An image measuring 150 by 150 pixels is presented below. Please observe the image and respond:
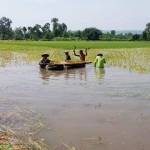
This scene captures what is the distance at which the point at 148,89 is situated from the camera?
1319cm

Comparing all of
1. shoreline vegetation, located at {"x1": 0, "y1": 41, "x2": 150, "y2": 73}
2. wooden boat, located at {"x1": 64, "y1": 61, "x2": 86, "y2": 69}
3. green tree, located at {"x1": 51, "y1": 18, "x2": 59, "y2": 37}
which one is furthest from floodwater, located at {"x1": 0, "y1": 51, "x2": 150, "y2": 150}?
green tree, located at {"x1": 51, "y1": 18, "x2": 59, "y2": 37}

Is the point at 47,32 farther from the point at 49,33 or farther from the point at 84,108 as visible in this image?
the point at 84,108

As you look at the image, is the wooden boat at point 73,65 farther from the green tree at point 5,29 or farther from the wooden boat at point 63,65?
the green tree at point 5,29

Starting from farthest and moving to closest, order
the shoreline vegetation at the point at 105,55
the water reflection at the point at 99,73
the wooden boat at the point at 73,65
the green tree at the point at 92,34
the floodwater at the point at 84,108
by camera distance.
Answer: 1. the green tree at the point at 92,34
2. the shoreline vegetation at the point at 105,55
3. the wooden boat at the point at 73,65
4. the water reflection at the point at 99,73
5. the floodwater at the point at 84,108

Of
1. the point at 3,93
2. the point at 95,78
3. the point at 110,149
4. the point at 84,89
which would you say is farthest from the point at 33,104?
the point at 95,78

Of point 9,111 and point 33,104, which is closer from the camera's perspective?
point 9,111

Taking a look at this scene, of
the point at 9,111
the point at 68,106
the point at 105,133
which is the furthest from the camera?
the point at 68,106

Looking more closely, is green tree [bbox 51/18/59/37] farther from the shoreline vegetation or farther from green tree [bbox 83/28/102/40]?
the shoreline vegetation

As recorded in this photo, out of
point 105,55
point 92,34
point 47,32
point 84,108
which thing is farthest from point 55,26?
point 84,108

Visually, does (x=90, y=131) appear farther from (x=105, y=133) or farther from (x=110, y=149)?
(x=110, y=149)

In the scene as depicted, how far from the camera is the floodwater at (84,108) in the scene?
7426 mm

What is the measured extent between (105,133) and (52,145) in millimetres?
1210

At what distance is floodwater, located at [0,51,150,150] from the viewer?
292 inches

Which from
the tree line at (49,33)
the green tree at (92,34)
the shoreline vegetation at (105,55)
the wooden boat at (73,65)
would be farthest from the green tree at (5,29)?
the wooden boat at (73,65)
